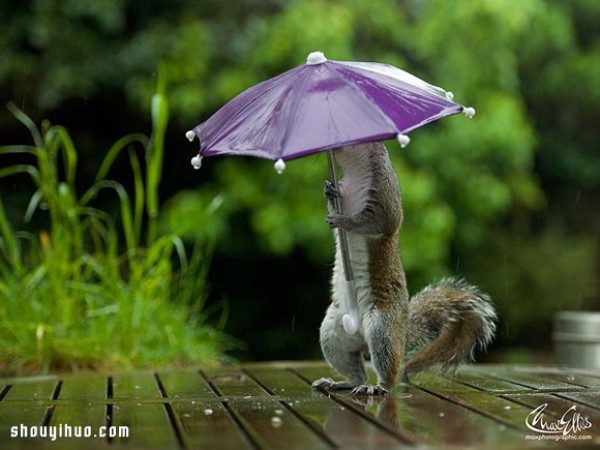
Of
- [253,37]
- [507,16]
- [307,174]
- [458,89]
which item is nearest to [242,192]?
[307,174]

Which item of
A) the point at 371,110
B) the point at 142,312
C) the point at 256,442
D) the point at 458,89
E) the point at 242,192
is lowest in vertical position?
the point at 256,442

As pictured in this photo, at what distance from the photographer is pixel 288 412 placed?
3.10 meters

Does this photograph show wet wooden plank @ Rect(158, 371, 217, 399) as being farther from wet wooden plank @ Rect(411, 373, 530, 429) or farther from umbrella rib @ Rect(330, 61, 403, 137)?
umbrella rib @ Rect(330, 61, 403, 137)

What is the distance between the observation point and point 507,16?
873cm

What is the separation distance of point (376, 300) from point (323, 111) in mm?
740

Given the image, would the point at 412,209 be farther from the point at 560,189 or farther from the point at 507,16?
the point at 560,189

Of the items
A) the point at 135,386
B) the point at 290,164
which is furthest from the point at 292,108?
the point at 290,164

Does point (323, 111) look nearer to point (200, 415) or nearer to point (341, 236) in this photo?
point (341, 236)

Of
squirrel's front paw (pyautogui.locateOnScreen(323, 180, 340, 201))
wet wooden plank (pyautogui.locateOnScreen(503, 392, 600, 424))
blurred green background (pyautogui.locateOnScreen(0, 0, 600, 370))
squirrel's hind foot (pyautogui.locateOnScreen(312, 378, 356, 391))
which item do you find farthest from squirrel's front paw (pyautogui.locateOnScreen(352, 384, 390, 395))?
blurred green background (pyautogui.locateOnScreen(0, 0, 600, 370))

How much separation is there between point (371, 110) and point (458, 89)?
20.5ft

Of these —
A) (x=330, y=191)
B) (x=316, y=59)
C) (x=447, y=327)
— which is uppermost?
(x=316, y=59)

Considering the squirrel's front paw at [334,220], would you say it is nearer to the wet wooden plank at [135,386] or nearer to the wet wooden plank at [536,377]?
the wet wooden plank at [135,386]

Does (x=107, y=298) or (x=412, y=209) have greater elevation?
(x=412, y=209)
